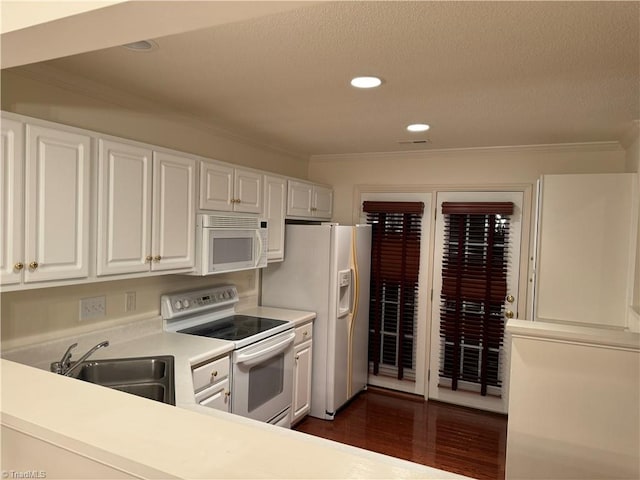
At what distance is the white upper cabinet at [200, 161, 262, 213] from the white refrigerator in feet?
2.06

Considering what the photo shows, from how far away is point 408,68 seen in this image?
1968 millimetres

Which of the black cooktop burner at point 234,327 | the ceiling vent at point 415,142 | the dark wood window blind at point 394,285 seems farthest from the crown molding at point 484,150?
the black cooktop burner at point 234,327

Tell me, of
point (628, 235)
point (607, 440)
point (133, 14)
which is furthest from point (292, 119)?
point (607, 440)

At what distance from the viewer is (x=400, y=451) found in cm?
322

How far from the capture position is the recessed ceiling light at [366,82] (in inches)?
83.4

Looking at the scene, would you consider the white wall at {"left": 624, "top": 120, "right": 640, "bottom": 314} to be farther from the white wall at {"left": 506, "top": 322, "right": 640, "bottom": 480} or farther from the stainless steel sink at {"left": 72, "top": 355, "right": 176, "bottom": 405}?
the stainless steel sink at {"left": 72, "top": 355, "right": 176, "bottom": 405}

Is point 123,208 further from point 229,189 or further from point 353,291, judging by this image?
point 353,291

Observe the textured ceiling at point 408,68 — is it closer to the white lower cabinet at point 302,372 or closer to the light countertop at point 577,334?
the light countertop at point 577,334

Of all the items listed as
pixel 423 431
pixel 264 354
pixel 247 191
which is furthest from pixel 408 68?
pixel 423 431

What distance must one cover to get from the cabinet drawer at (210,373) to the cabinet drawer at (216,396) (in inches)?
1.3

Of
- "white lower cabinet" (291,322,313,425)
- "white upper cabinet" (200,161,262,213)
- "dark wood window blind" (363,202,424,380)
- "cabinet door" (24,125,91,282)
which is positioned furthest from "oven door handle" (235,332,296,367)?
"dark wood window blind" (363,202,424,380)

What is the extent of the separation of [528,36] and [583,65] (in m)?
0.44

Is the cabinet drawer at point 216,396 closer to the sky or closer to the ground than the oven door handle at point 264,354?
closer to the ground

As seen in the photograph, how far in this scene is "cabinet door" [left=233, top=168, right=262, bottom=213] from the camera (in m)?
3.08
